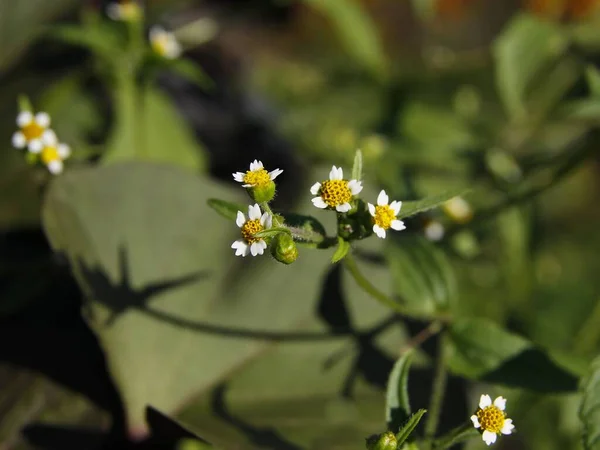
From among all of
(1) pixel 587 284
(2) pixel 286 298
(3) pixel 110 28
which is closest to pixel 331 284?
(2) pixel 286 298

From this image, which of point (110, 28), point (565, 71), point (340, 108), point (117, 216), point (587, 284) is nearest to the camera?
point (117, 216)

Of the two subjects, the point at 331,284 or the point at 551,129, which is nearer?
the point at 331,284

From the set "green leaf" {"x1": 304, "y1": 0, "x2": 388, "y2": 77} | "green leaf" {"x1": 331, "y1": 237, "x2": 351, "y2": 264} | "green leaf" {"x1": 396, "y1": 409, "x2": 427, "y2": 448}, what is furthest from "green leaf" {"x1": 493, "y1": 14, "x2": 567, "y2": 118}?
"green leaf" {"x1": 396, "y1": 409, "x2": 427, "y2": 448}

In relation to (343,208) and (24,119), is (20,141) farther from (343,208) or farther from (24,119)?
(343,208)

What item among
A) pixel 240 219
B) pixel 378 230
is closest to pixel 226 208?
pixel 240 219

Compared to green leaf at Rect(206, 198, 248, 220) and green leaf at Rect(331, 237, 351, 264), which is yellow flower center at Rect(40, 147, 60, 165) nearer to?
green leaf at Rect(206, 198, 248, 220)

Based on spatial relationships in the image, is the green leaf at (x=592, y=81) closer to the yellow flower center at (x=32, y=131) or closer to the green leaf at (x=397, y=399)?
the green leaf at (x=397, y=399)

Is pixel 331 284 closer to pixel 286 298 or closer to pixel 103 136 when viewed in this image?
pixel 286 298
